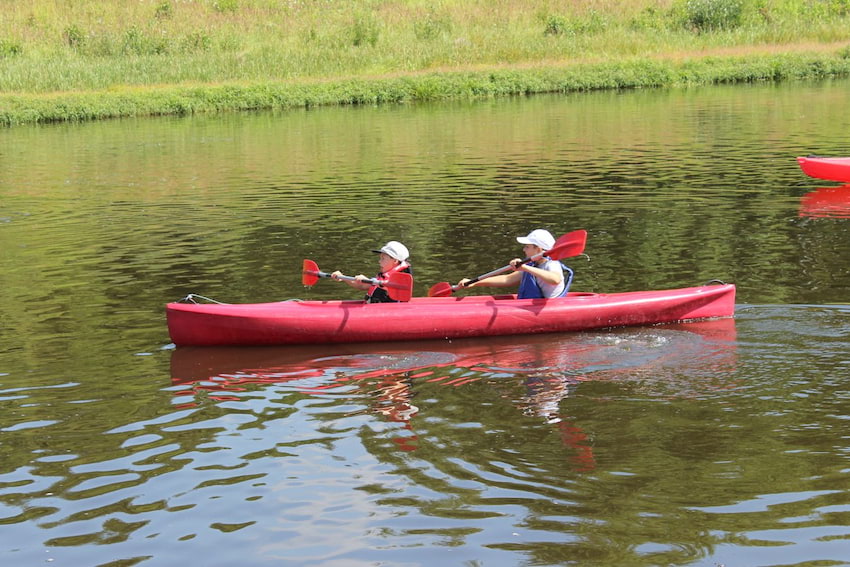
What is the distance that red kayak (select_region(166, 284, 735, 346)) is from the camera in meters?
9.97

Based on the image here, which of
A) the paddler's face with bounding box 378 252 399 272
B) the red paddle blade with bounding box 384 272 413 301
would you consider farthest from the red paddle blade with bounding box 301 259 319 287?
the red paddle blade with bounding box 384 272 413 301

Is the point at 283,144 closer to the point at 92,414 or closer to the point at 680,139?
the point at 680,139

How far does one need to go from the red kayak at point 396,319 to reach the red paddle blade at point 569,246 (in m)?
0.42

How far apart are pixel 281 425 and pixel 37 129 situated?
1024 inches

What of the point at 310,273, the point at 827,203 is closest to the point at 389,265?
the point at 310,273

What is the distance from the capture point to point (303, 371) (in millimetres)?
9305

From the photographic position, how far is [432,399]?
27.1 ft

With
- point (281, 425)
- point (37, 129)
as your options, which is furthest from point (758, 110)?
point (281, 425)

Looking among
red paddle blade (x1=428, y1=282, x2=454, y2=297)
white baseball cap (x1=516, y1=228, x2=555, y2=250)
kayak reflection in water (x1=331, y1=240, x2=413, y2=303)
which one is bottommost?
red paddle blade (x1=428, y1=282, x2=454, y2=297)

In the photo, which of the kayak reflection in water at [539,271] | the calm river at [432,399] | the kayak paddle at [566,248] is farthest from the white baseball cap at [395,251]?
the calm river at [432,399]

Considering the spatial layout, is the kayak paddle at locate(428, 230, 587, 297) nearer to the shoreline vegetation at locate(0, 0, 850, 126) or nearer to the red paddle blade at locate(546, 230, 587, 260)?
the red paddle blade at locate(546, 230, 587, 260)

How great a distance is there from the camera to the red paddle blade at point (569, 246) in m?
10.2

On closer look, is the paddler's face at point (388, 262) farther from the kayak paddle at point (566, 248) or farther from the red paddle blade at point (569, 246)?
the red paddle blade at point (569, 246)

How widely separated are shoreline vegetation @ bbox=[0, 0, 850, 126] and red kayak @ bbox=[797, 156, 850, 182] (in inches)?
773
